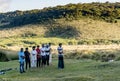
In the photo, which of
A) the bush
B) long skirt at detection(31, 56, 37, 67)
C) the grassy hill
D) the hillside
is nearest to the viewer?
long skirt at detection(31, 56, 37, 67)

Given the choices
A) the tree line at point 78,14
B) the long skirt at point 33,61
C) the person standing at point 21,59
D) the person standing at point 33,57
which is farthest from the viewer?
the tree line at point 78,14

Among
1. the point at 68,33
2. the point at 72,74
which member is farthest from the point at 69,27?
the point at 72,74

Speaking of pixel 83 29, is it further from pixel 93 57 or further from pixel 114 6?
pixel 93 57

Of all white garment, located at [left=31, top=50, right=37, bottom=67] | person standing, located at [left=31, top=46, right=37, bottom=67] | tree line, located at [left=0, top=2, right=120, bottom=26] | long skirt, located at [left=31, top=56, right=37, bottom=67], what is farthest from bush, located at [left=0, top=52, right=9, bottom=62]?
tree line, located at [left=0, top=2, right=120, bottom=26]

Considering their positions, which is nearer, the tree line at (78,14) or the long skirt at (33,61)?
the long skirt at (33,61)

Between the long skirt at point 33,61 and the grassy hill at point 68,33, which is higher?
the long skirt at point 33,61

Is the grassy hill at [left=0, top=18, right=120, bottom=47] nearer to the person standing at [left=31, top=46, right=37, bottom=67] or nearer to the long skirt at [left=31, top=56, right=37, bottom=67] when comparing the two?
the long skirt at [left=31, top=56, right=37, bottom=67]

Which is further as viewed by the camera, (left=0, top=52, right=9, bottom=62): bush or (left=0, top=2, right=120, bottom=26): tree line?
(left=0, top=2, right=120, bottom=26): tree line

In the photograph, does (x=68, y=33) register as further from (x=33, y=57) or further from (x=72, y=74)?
(x=72, y=74)

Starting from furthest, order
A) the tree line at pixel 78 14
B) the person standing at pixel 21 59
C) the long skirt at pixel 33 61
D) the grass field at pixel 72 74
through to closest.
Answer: the tree line at pixel 78 14
the long skirt at pixel 33 61
the person standing at pixel 21 59
the grass field at pixel 72 74

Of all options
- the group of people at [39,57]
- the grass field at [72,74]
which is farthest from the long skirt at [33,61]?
the grass field at [72,74]

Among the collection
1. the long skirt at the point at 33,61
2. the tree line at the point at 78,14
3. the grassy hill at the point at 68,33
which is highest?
the long skirt at the point at 33,61

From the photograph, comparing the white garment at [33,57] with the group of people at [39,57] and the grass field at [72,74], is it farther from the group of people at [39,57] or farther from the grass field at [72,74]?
the grass field at [72,74]

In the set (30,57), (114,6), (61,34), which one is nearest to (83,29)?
(61,34)
